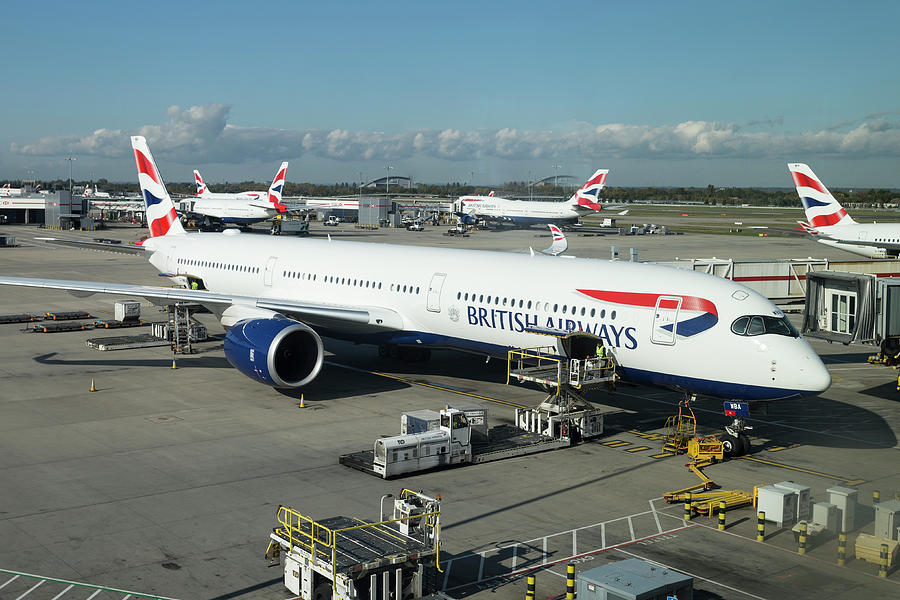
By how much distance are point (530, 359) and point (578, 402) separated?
119 inches

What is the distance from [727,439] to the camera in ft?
70.4

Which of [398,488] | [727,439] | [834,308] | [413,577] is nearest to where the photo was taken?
[413,577]

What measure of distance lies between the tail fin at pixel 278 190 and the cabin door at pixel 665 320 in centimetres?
8466

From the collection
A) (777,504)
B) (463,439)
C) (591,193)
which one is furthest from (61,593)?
(591,193)

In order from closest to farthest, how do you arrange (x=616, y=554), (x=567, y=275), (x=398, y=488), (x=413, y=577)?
(x=413, y=577)
(x=616, y=554)
(x=398, y=488)
(x=567, y=275)

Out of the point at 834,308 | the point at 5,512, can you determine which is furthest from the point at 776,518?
the point at 5,512

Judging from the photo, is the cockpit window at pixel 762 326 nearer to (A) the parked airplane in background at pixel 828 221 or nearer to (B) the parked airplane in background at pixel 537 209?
(A) the parked airplane in background at pixel 828 221

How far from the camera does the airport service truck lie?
19.3 m

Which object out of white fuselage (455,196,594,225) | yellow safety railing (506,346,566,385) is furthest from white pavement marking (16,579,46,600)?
white fuselage (455,196,594,225)

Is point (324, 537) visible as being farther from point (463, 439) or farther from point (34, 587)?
point (463, 439)

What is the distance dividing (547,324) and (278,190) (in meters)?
85.5

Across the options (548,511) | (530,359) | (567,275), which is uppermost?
(567,275)

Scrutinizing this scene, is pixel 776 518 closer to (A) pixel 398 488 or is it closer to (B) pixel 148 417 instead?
(A) pixel 398 488

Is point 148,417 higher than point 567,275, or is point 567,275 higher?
point 567,275
